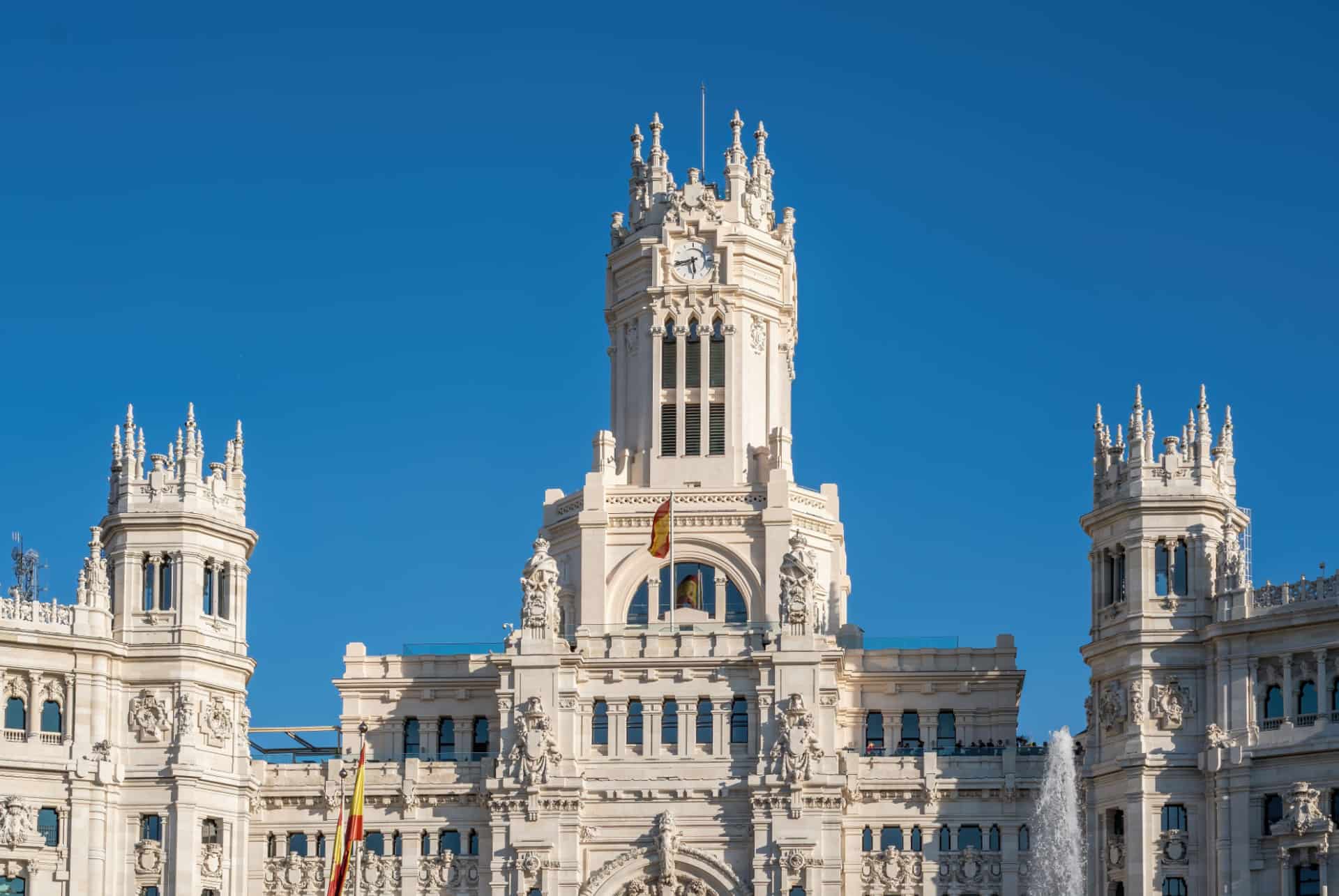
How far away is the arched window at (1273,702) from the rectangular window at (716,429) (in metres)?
28.0

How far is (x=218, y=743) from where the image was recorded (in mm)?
137750

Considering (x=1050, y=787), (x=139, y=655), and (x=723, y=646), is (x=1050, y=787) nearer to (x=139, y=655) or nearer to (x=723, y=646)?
(x=723, y=646)

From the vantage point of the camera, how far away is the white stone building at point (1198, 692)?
128875 mm

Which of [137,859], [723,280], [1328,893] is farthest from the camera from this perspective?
[723,280]

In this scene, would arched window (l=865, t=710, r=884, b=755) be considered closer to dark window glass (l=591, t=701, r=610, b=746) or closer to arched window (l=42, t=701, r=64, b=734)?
dark window glass (l=591, t=701, r=610, b=746)

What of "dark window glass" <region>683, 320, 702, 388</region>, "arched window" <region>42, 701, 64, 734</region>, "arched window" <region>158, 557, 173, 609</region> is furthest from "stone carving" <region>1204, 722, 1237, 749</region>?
"arched window" <region>42, 701, 64, 734</region>

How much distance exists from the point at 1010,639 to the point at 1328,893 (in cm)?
2042

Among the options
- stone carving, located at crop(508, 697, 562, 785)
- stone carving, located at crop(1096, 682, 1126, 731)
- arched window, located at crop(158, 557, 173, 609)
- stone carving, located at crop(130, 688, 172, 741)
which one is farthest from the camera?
stone carving, located at crop(508, 697, 562, 785)

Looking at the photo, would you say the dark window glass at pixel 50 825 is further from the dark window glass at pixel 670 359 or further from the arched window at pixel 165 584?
the dark window glass at pixel 670 359

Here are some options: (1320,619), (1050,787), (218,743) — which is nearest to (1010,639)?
(1050,787)

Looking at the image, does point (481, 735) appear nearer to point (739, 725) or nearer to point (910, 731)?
point (739, 725)

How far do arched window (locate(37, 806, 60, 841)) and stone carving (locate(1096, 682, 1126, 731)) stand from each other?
41382mm

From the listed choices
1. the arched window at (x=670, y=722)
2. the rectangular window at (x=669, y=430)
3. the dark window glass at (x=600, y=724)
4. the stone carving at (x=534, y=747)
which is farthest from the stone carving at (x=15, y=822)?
the rectangular window at (x=669, y=430)

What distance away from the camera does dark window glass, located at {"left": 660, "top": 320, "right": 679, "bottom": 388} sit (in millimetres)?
149375
